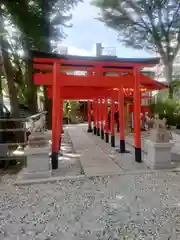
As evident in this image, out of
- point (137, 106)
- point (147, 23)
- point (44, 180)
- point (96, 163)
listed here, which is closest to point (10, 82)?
point (96, 163)

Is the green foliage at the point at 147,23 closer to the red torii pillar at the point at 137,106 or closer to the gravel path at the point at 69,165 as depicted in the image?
the red torii pillar at the point at 137,106

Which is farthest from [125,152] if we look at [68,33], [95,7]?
[95,7]

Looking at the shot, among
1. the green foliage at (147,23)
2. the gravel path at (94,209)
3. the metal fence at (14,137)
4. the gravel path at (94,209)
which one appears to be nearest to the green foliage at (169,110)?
the green foliage at (147,23)

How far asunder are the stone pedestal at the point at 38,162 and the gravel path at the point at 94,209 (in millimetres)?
372

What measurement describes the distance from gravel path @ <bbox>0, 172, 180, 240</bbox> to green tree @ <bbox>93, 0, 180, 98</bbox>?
13495 mm

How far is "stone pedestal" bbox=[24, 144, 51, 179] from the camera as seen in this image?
4020 millimetres

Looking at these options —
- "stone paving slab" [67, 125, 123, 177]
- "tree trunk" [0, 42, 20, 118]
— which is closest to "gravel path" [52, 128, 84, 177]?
"stone paving slab" [67, 125, 123, 177]

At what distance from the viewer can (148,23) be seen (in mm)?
15500

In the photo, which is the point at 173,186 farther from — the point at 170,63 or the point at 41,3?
the point at 170,63

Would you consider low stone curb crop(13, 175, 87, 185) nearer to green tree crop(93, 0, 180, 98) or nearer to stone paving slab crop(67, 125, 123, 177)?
stone paving slab crop(67, 125, 123, 177)

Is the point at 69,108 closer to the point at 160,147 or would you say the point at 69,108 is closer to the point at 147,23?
the point at 147,23

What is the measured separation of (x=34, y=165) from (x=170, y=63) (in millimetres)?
14627

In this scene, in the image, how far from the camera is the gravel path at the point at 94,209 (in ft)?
7.58

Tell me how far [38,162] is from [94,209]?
5.43 feet
